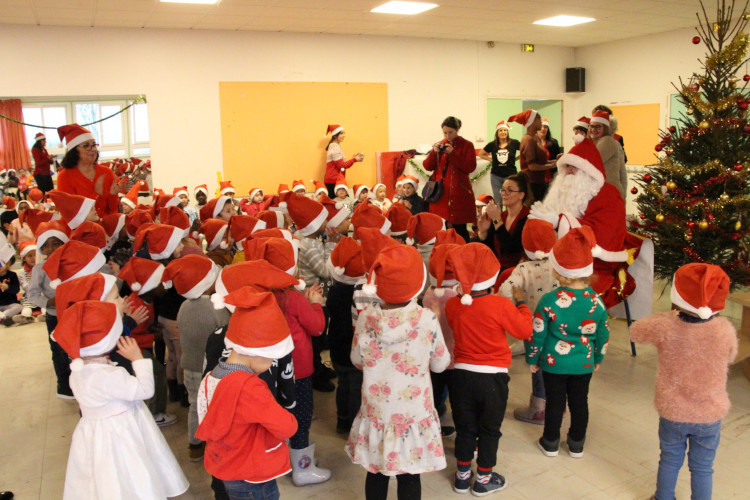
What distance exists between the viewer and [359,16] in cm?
783

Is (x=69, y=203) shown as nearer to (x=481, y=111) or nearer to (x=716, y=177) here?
(x=716, y=177)

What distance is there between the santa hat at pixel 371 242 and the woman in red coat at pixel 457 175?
9.01 ft

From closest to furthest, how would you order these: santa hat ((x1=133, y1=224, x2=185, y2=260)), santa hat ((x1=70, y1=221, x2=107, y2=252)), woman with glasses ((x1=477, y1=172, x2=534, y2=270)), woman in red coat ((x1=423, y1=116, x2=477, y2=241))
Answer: santa hat ((x1=133, y1=224, x2=185, y2=260)), santa hat ((x1=70, y1=221, x2=107, y2=252)), woman with glasses ((x1=477, y1=172, x2=534, y2=270)), woman in red coat ((x1=423, y1=116, x2=477, y2=241))

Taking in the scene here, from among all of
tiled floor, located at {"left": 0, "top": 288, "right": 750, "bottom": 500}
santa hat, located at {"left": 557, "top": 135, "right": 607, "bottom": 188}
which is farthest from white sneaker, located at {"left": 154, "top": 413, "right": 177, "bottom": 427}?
santa hat, located at {"left": 557, "top": 135, "right": 607, "bottom": 188}

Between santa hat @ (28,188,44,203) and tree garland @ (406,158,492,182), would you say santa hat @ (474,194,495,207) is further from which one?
santa hat @ (28,188,44,203)

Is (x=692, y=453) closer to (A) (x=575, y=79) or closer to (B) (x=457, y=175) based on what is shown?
(B) (x=457, y=175)

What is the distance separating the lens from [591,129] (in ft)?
16.6

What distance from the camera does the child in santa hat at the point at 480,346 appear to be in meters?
2.59

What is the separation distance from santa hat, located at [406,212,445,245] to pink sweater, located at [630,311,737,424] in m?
1.59

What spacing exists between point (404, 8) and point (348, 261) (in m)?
5.35

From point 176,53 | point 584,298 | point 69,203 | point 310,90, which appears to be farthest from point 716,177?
point 176,53

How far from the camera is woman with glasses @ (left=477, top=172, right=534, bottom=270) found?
3.85 m

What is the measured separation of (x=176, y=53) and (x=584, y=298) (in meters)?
7.15

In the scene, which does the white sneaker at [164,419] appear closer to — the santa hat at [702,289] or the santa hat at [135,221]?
the santa hat at [135,221]
